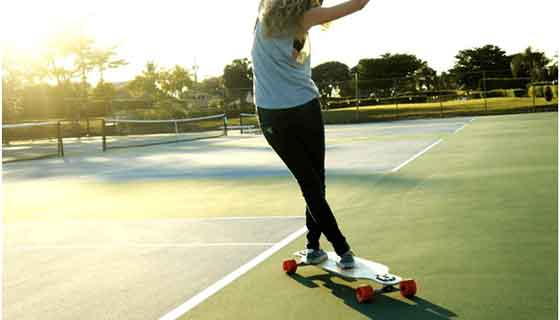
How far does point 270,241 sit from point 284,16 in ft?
7.51

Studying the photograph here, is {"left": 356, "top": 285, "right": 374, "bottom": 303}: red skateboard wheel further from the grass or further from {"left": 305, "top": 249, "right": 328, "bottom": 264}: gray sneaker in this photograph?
the grass

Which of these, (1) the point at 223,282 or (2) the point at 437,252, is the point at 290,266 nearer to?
(1) the point at 223,282

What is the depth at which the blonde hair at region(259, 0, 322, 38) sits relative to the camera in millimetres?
3994

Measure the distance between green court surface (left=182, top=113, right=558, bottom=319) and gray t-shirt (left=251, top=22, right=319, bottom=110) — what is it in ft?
3.61

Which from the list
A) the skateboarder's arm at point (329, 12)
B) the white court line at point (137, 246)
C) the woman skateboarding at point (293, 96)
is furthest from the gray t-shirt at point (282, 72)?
the white court line at point (137, 246)

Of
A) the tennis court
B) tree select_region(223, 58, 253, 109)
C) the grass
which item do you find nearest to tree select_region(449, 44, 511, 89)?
tree select_region(223, 58, 253, 109)

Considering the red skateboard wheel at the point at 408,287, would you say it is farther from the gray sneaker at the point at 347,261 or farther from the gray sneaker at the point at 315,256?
the gray sneaker at the point at 315,256

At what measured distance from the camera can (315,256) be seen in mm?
4617

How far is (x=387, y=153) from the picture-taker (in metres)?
13.8

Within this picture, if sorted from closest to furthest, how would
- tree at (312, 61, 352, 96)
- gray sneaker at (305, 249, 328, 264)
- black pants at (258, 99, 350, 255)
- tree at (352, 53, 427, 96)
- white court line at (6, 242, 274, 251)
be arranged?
→ black pants at (258, 99, 350, 255) → gray sneaker at (305, 249, 328, 264) → white court line at (6, 242, 274, 251) → tree at (352, 53, 427, 96) → tree at (312, 61, 352, 96)

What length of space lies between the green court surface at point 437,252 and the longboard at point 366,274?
0.16ft

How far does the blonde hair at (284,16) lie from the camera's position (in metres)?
3.99

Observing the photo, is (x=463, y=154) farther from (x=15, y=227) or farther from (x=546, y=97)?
(x=546, y=97)

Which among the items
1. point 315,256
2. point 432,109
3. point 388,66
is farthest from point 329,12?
point 388,66
